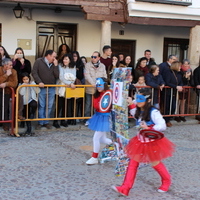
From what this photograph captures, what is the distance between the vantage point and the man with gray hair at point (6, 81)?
26.4 ft

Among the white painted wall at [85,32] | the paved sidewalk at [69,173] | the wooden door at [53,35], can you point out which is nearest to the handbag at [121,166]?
the paved sidewalk at [69,173]

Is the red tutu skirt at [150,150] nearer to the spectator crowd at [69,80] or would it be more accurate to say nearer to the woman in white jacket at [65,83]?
the spectator crowd at [69,80]

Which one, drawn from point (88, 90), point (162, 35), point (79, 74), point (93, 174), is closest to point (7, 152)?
point (93, 174)

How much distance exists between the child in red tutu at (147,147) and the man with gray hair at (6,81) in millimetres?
4024

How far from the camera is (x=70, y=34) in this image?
1295 cm

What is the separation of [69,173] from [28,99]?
10.1ft

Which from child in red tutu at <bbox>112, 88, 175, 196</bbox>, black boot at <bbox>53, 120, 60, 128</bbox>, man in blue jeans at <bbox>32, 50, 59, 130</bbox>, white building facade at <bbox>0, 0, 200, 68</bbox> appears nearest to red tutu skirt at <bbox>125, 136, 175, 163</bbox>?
child in red tutu at <bbox>112, 88, 175, 196</bbox>

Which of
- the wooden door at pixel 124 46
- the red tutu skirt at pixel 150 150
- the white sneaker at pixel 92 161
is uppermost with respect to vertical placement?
the wooden door at pixel 124 46

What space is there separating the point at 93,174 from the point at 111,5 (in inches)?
271

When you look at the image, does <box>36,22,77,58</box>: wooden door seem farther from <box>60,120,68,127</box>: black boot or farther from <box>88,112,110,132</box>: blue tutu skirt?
<box>88,112,110,132</box>: blue tutu skirt

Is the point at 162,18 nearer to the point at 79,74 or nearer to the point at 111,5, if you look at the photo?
the point at 111,5

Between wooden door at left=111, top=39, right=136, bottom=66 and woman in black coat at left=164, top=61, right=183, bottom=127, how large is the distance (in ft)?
13.0

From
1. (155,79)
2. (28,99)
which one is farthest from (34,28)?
(155,79)

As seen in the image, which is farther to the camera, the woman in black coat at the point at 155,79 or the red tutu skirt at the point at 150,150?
the woman in black coat at the point at 155,79
